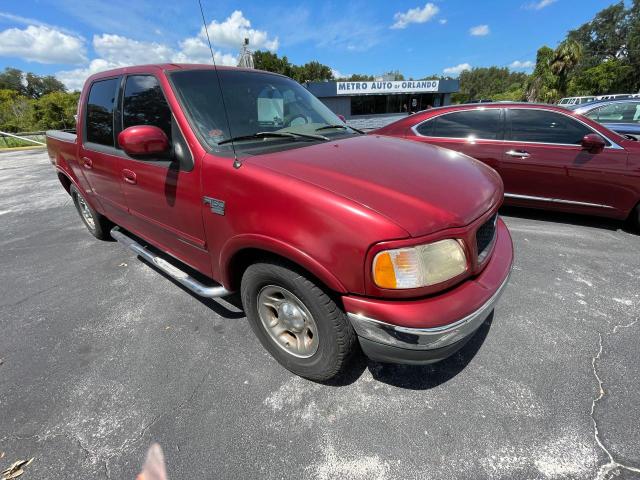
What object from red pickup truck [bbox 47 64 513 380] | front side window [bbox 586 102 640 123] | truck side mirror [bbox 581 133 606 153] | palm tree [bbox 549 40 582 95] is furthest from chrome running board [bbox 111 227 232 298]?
palm tree [bbox 549 40 582 95]

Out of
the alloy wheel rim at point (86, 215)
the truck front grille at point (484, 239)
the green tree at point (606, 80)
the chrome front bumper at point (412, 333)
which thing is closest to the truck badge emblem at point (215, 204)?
the chrome front bumper at point (412, 333)

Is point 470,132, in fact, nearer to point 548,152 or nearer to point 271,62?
point 548,152

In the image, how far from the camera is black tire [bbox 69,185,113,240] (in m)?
4.11

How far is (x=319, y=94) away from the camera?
26.3 m

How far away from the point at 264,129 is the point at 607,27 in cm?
7292

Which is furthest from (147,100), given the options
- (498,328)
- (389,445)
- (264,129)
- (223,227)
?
(498,328)

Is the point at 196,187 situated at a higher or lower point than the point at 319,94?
lower

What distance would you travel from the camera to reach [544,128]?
4348 millimetres

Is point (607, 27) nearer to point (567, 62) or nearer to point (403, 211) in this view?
point (567, 62)

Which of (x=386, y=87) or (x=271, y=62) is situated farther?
(x=271, y=62)

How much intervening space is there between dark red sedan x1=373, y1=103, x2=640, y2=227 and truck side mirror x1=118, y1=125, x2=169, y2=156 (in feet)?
13.3

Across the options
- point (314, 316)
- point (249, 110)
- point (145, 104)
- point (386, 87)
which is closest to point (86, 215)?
point (145, 104)

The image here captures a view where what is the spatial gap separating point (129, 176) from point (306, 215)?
1.89 metres

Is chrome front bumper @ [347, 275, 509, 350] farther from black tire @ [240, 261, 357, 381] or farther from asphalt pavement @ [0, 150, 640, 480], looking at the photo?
asphalt pavement @ [0, 150, 640, 480]
